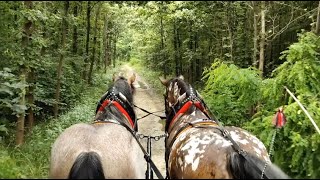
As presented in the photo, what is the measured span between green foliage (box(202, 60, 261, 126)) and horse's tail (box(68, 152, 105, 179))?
17.5ft

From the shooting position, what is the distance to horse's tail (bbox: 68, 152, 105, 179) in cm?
298

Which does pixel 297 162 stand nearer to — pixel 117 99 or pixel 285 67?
pixel 285 67

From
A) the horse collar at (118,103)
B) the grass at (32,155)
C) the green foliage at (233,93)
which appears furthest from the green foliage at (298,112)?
the grass at (32,155)

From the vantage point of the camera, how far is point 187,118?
525 centimetres

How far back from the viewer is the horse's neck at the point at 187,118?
16.9 ft

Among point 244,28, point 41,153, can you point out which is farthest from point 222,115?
point 244,28

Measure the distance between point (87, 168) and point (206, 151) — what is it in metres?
1.37

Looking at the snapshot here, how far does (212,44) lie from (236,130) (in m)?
16.9

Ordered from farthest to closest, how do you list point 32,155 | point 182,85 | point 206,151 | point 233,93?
point 233,93 → point 32,155 → point 182,85 → point 206,151

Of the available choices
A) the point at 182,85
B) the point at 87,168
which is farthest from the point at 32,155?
the point at 87,168

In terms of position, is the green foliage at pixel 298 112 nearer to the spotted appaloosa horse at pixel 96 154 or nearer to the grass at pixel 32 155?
the spotted appaloosa horse at pixel 96 154

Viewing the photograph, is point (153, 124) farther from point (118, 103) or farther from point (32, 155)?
point (118, 103)

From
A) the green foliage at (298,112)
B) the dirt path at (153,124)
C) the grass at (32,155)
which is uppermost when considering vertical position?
the green foliage at (298,112)

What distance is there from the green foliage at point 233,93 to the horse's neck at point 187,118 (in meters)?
2.86
